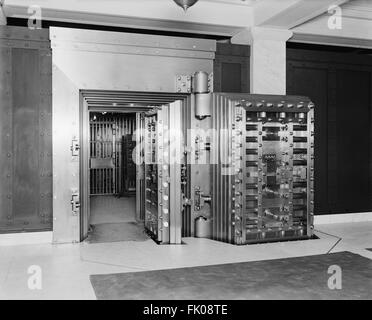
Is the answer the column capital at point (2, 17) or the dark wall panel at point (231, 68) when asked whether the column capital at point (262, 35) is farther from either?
the column capital at point (2, 17)

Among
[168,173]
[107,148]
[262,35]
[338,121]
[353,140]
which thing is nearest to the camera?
[168,173]

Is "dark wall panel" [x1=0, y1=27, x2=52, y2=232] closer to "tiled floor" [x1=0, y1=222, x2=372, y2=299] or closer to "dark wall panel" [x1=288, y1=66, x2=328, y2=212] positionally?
"tiled floor" [x1=0, y1=222, x2=372, y2=299]

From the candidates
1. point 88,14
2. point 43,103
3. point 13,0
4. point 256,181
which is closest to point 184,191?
point 256,181

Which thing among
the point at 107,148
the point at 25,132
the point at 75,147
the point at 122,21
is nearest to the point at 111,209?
the point at 75,147

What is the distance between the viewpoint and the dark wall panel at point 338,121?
29.5ft

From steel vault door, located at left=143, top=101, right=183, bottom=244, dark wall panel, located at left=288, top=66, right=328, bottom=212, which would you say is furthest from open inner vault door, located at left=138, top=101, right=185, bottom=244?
dark wall panel, located at left=288, top=66, right=328, bottom=212

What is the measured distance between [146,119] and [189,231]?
92.8 inches

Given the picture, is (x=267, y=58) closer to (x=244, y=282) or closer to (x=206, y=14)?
(x=206, y=14)

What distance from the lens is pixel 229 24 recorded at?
804 cm

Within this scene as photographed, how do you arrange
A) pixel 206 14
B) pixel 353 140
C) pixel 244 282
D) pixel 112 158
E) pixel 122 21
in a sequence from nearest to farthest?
1. pixel 244 282
2. pixel 122 21
3. pixel 206 14
4. pixel 353 140
5. pixel 112 158

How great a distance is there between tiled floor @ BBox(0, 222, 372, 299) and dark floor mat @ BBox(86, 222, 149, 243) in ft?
1.16

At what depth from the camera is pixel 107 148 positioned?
15133mm

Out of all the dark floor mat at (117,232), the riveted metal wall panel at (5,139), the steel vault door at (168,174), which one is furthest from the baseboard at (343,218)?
the riveted metal wall panel at (5,139)

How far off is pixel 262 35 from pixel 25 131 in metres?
4.86
